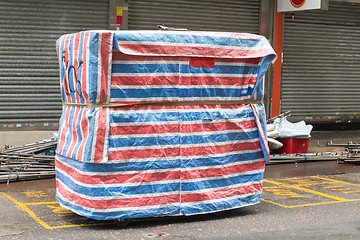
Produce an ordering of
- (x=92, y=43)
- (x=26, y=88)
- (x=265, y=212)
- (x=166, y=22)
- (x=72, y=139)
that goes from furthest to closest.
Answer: (x=166, y=22) → (x=26, y=88) → (x=265, y=212) → (x=72, y=139) → (x=92, y=43)

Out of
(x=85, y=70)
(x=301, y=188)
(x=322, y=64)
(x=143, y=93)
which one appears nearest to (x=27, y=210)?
(x=85, y=70)

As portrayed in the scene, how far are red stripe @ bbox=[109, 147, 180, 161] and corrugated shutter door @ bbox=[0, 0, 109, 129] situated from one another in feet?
24.7

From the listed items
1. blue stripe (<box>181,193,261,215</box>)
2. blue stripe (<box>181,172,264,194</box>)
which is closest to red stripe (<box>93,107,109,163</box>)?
blue stripe (<box>181,172,264,194</box>)

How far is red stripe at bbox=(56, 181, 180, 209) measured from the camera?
270 inches

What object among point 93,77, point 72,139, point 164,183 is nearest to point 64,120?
point 72,139

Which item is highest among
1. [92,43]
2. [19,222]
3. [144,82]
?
[92,43]

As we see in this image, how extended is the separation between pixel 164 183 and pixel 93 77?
158 cm

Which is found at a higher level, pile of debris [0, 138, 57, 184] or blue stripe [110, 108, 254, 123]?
blue stripe [110, 108, 254, 123]

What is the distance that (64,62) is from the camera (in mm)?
7559

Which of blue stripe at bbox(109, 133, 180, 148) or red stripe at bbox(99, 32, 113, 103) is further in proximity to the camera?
blue stripe at bbox(109, 133, 180, 148)

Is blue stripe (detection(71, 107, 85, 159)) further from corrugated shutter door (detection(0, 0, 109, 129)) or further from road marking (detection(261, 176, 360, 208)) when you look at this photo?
corrugated shutter door (detection(0, 0, 109, 129))

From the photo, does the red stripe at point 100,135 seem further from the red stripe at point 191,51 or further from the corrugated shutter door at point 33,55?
the corrugated shutter door at point 33,55

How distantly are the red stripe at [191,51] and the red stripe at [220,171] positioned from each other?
1.48 m

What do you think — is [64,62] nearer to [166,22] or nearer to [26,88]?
[26,88]
